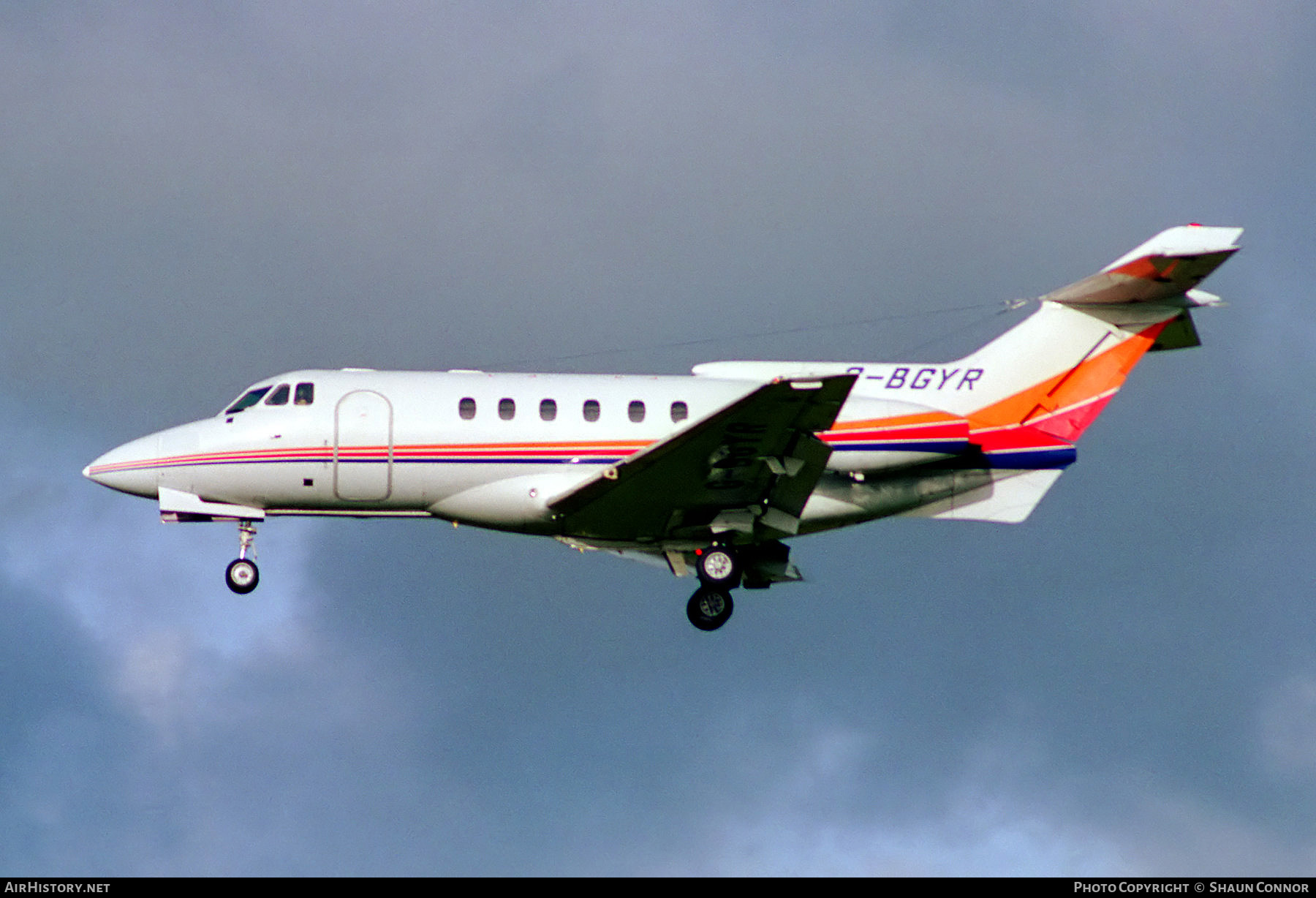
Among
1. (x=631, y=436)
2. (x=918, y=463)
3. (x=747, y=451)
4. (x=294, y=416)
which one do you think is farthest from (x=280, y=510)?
(x=918, y=463)

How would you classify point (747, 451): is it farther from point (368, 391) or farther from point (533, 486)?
point (368, 391)

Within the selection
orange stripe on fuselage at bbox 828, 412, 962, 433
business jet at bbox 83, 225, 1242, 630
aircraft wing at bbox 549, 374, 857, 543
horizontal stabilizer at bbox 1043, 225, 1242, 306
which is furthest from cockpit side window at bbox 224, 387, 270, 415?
horizontal stabilizer at bbox 1043, 225, 1242, 306

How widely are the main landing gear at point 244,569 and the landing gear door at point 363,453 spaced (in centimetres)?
189

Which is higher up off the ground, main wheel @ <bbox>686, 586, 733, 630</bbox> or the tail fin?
the tail fin

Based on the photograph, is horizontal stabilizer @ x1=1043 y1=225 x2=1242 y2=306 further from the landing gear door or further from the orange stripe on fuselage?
the landing gear door

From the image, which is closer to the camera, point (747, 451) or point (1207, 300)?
point (747, 451)

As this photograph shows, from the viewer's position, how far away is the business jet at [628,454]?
32.8 metres

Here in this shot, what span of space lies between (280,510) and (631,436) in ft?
20.2

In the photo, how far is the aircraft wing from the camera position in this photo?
3012 cm

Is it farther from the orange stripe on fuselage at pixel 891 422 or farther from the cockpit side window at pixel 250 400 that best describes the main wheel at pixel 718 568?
the cockpit side window at pixel 250 400

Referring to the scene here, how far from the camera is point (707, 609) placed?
114ft

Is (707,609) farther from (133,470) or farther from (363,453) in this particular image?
(133,470)

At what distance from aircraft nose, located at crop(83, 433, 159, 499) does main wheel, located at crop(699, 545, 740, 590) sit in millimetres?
9487

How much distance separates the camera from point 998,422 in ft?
113
